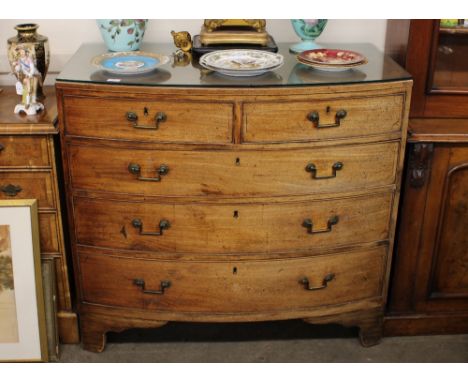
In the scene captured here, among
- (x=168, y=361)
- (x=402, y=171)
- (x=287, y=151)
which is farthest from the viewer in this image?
(x=168, y=361)

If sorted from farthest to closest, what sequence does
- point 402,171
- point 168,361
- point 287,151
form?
point 168,361
point 402,171
point 287,151

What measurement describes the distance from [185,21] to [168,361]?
144 cm

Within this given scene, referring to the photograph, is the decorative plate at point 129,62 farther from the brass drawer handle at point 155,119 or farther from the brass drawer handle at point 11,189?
the brass drawer handle at point 11,189

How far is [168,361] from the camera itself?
2707 mm

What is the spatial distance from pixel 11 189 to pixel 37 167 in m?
0.14

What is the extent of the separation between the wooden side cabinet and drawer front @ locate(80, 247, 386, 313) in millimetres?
145

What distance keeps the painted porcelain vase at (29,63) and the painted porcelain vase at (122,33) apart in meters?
0.24

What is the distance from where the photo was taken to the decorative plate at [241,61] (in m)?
2.30

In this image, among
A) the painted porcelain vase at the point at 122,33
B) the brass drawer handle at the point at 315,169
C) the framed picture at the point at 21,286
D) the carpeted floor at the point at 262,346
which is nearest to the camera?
the brass drawer handle at the point at 315,169

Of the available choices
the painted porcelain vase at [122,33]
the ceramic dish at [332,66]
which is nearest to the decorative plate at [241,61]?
the ceramic dish at [332,66]

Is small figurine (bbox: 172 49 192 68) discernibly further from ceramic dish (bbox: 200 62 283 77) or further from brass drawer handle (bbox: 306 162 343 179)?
brass drawer handle (bbox: 306 162 343 179)

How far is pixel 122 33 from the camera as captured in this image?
2.60m
